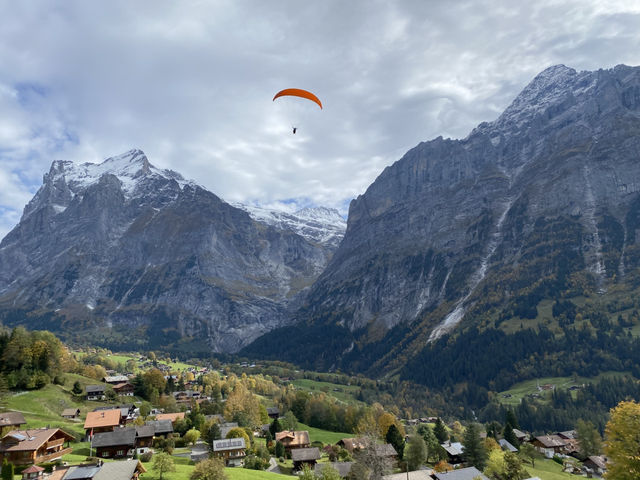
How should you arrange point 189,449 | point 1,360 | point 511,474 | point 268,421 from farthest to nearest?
point 268,421, point 1,360, point 189,449, point 511,474

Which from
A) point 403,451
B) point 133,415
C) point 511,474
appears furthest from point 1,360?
point 511,474

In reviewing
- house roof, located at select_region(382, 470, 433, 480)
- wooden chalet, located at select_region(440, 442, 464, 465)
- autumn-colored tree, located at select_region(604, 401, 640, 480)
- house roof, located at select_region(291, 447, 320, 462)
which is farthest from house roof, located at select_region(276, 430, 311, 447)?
autumn-colored tree, located at select_region(604, 401, 640, 480)

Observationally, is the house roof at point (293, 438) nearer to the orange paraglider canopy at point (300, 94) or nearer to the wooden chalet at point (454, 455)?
the wooden chalet at point (454, 455)

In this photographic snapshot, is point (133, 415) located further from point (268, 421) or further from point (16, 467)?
point (16, 467)

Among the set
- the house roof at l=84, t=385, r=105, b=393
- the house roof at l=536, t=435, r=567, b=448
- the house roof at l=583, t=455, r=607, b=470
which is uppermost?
the house roof at l=84, t=385, r=105, b=393

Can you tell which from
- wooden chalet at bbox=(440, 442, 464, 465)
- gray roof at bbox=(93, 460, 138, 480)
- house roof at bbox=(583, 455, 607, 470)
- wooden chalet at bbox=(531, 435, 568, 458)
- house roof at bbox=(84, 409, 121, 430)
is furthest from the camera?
wooden chalet at bbox=(531, 435, 568, 458)

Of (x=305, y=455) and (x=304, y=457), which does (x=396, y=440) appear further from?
(x=304, y=457)

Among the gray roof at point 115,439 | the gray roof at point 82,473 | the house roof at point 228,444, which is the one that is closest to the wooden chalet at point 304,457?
the house roof at point 228,444

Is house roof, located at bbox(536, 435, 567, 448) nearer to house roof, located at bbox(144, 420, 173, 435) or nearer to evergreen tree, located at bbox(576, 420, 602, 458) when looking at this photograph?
evergreen tree, located at bbox(576, 420, 602, 458)
